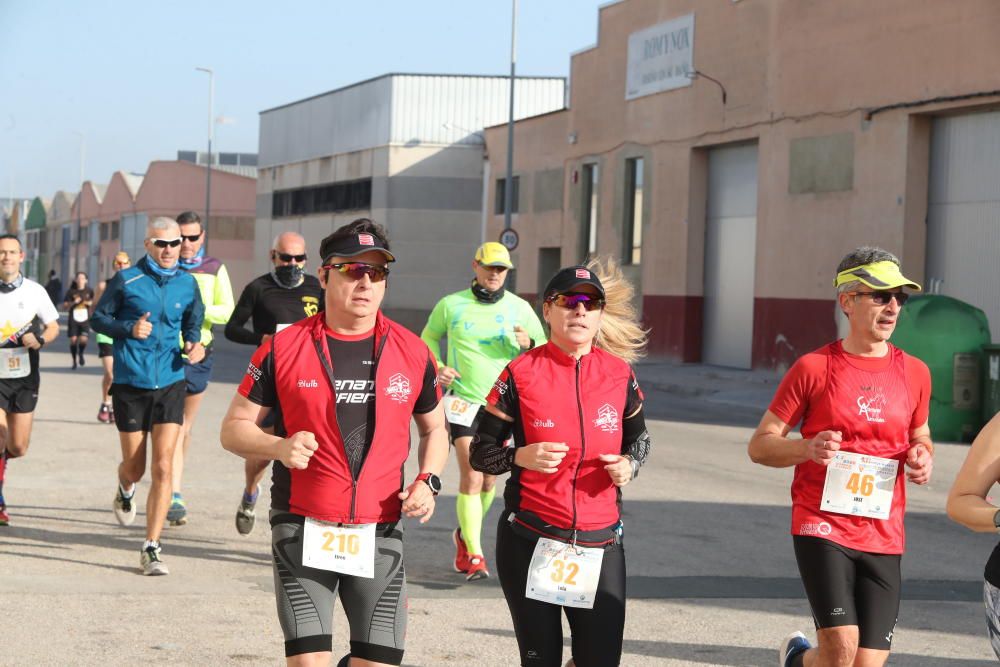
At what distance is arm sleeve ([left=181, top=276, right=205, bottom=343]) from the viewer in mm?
9266

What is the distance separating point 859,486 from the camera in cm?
538

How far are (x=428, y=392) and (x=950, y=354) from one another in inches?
600

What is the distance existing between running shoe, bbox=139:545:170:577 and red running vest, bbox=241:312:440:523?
3.83 metres

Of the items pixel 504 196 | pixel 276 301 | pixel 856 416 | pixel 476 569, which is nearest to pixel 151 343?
pixel 276 301

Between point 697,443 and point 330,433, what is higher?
point 330,433

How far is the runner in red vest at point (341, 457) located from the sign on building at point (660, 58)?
95.2 ft

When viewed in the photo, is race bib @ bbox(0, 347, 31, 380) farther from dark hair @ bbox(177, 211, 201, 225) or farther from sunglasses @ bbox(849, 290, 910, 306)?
sunglasses @ bbox(849, 290, 910, 306)

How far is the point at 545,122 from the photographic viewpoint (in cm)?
4181

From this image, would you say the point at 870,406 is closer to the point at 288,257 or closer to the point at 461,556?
the point at 461,556

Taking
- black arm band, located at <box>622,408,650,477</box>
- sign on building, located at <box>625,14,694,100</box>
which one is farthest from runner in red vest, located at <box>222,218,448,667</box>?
sign on building, located at <box>625,14,694,100</box>

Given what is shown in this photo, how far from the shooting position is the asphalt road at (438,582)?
6.89 meters

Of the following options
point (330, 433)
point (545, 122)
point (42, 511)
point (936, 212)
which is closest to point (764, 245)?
point (936, 212)

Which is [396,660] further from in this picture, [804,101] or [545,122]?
→ [545,122]

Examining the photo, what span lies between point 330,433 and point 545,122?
37.5 m
